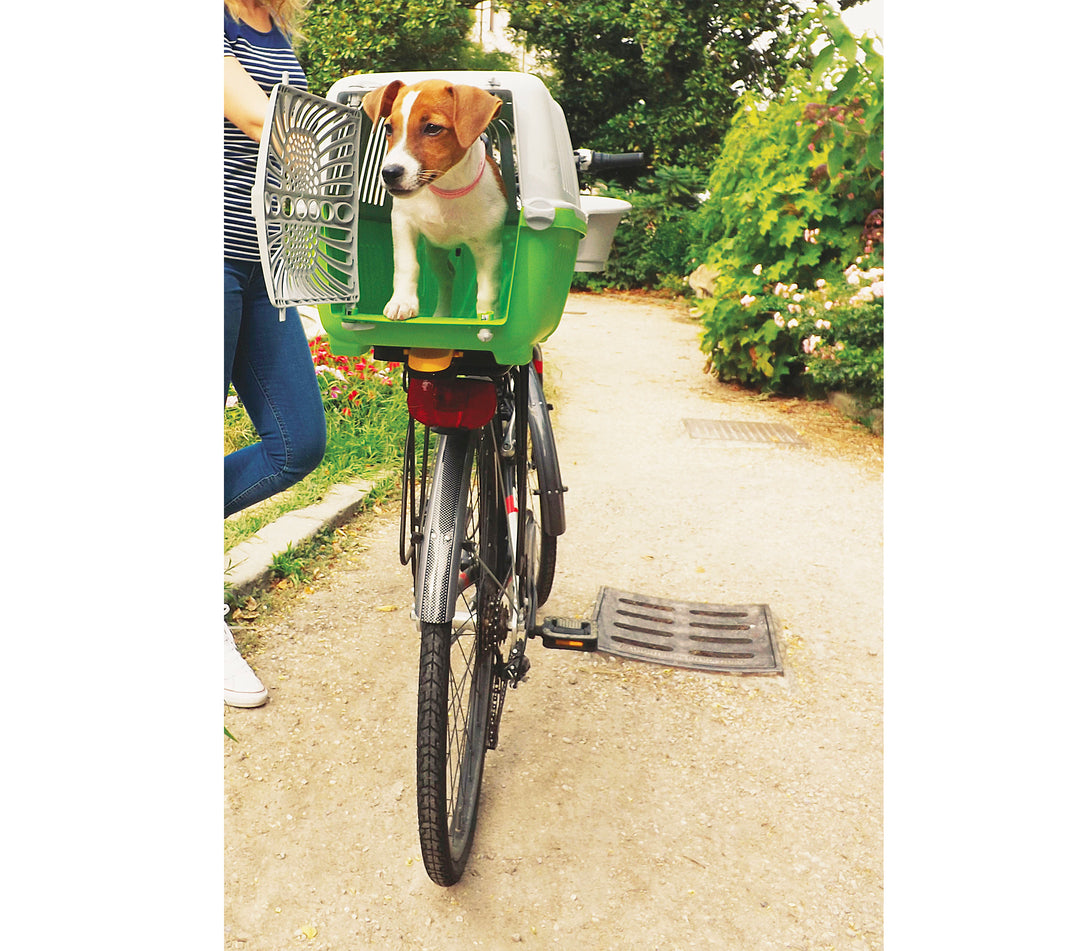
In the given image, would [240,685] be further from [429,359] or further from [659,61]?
[659,61]

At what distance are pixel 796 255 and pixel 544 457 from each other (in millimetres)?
4431

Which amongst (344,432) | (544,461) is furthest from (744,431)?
(544,461)

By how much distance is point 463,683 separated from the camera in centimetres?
204

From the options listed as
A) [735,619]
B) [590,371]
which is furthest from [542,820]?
[590,371]

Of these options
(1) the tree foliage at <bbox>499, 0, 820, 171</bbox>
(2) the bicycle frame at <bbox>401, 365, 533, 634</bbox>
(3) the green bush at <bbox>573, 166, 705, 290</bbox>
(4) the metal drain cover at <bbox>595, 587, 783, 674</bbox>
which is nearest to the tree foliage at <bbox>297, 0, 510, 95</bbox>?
(1) the tree foliage at <bbox>499, 0, 820, 171</bbox>

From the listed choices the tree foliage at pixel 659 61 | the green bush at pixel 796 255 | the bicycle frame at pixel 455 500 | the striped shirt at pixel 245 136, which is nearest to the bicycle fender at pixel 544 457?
the bicycle frame at pixel 455 500

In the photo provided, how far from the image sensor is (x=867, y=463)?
16.9 feet

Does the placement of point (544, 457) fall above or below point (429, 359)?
below

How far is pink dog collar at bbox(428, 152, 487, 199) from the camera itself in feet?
4.83

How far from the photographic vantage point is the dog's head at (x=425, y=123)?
1367mm

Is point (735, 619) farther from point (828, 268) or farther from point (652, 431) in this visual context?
point (828, 268)

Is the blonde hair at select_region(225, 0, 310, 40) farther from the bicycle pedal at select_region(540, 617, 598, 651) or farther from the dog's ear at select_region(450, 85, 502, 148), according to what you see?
the bicycle pedal at select_region(540, 617, 598, 651)

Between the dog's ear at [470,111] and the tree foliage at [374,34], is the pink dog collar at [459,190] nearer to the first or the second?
the dog's ear at [470,111]

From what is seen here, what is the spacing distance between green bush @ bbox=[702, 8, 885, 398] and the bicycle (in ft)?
13.8
